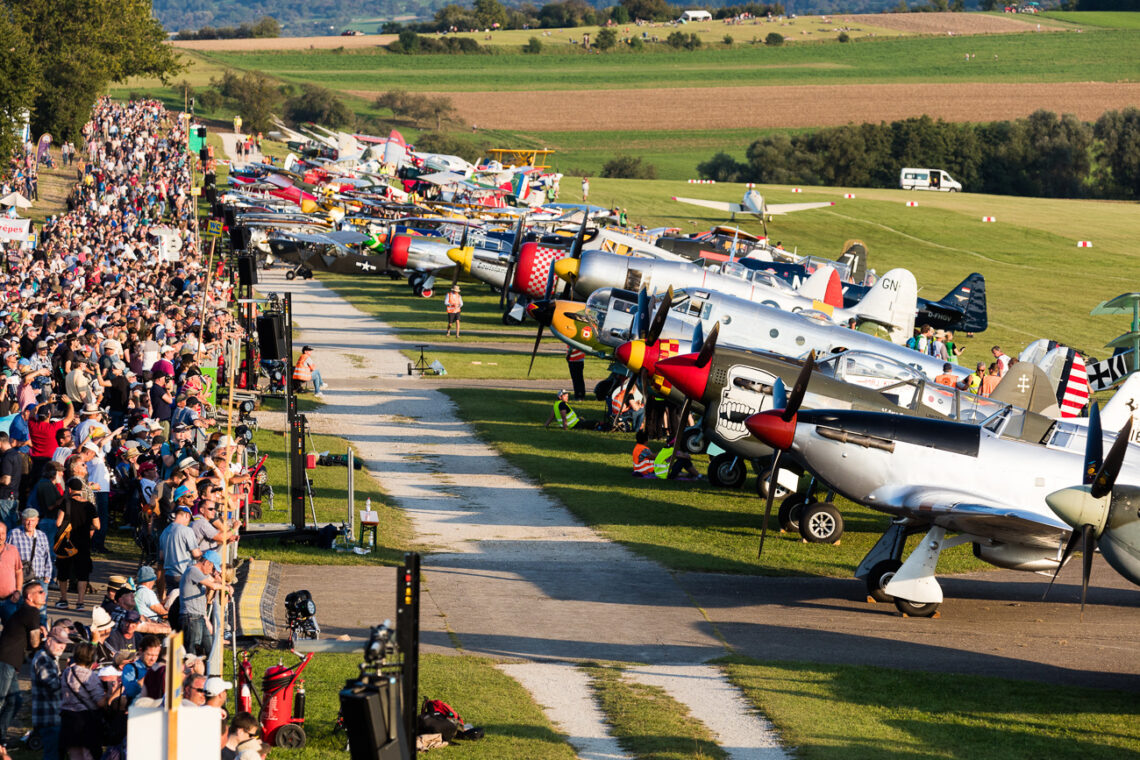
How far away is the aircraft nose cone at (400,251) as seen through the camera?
47688 mm

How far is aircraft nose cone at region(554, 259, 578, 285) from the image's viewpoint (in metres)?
34.7

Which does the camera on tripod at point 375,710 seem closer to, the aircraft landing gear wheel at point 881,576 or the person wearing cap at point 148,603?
the person wearing cap at point 148,603

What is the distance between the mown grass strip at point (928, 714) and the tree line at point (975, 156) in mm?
87085

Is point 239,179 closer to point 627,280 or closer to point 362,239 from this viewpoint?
point 362,239

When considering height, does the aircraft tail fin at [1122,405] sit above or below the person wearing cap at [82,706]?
above

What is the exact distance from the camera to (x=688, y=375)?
22.0 m

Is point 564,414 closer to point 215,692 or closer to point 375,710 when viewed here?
point 215,692

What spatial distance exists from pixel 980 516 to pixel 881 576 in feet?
5.15

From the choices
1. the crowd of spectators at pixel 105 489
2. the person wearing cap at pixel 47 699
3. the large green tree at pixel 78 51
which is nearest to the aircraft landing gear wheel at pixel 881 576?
the crowd of spectators at pixel 105 489

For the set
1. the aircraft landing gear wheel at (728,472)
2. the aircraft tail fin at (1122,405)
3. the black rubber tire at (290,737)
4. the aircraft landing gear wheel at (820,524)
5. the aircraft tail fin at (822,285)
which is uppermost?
the aircraft tail fin at (1122,405)

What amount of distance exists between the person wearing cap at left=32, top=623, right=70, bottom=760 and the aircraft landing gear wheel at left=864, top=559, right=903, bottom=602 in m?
10.3

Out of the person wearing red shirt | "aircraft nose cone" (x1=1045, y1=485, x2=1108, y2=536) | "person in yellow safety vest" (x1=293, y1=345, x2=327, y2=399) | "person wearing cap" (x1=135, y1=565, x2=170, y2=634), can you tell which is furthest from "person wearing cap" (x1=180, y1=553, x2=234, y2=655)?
"person in yellow safety vest" (x1=293, y1=345, x2=327, y2=399)

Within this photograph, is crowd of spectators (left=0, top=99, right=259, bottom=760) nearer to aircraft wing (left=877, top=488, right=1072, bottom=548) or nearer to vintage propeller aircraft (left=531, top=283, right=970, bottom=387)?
aircraft wing (left=877, top=488, right=1072, bottom=548)

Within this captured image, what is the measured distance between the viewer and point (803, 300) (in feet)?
104
